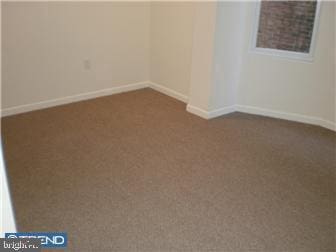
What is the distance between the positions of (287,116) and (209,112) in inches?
31.7

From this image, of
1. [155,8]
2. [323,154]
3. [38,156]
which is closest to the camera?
[38,156]

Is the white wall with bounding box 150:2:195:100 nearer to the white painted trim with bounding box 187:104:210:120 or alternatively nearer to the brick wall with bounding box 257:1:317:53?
the white painted trim with bounding box 187:104:210:120

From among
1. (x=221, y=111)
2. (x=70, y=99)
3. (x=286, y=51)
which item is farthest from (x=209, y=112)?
(x=70, y=99)

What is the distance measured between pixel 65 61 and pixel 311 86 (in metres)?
2.46

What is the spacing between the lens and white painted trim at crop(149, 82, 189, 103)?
4254 mm

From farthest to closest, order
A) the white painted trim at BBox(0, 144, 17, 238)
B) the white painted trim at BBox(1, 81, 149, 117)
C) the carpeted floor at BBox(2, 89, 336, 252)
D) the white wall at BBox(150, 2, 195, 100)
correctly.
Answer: the white wall at BBox(150, 2, 195, 100)
the white painted trim at BBox(1, 81, 149, 117)
the carpeted floor at BBox(2, 89, 336, 252)
the white painted trim at BBox(0, 144, 17, 238)

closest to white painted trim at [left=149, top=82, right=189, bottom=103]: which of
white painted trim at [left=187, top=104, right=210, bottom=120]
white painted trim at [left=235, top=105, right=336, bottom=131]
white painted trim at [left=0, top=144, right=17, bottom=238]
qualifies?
white painted trim at [left=187, top=104, right=210, bottom=120]

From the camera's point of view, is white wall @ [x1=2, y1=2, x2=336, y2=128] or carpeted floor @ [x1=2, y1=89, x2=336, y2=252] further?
white wall @ [x1=2, y1=2, x2=336, y2=128]

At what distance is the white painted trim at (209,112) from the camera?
3788mm

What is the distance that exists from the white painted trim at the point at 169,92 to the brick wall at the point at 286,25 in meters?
0.99

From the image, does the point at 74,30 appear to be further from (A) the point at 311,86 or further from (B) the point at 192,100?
(A) the point at 311,86

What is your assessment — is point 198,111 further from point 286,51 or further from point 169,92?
point 286,51


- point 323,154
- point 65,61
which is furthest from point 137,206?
point 65,61

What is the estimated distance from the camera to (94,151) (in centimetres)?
308
